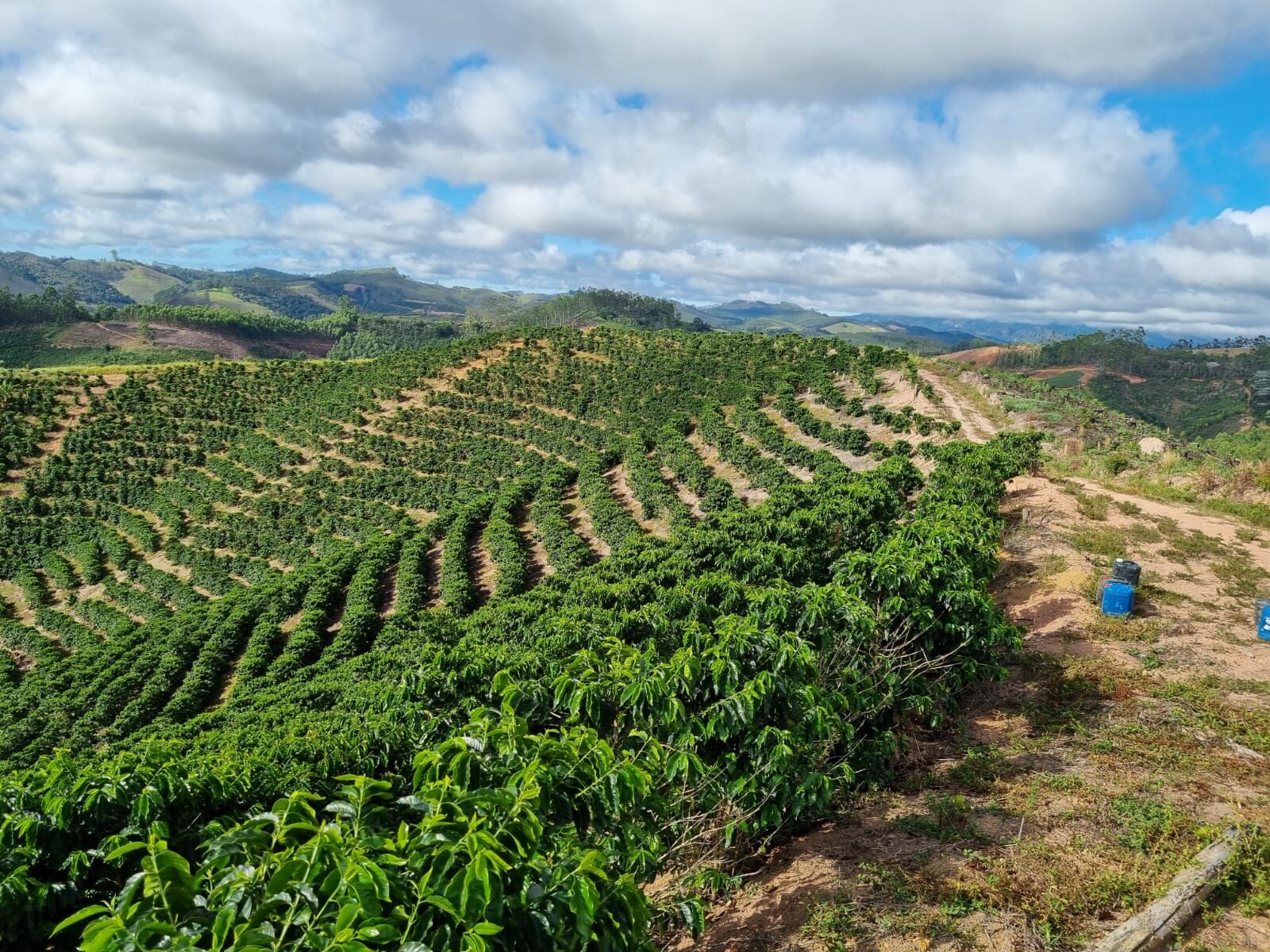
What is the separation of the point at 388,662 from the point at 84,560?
2864 centimetres

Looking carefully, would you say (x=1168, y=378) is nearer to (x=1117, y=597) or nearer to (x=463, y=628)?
(x=1117, y=597)

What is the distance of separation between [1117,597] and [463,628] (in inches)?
580

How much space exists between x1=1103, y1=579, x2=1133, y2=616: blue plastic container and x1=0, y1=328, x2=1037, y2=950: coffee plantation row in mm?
2151

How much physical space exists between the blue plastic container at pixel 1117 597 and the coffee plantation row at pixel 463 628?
7.06 ft

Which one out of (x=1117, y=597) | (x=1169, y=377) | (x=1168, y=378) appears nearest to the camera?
(x=1117, y=597)

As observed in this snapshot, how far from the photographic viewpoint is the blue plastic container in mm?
11914

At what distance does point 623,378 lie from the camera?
47562 millimetres

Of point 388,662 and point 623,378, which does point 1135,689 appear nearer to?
point 388,662

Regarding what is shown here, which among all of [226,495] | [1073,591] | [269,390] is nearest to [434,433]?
[226,495]

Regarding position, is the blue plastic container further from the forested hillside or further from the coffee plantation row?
the forested hillside

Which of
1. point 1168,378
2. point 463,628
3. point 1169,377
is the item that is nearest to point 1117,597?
point 463,628

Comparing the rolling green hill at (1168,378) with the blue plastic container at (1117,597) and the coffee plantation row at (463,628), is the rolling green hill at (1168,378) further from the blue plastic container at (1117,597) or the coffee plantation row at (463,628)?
the blue plastic container at (1117,597)

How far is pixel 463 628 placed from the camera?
17.7 meters

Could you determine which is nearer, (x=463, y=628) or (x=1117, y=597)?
(x=1117, y=597)
